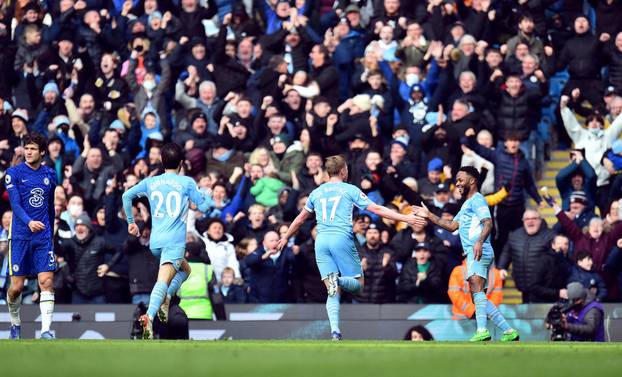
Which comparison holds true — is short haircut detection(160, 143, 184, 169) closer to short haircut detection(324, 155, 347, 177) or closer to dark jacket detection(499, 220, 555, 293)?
short haircut detection(324, 155, 347, 177)

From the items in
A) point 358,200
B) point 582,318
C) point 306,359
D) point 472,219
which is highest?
point 358,200

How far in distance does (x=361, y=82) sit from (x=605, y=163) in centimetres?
449

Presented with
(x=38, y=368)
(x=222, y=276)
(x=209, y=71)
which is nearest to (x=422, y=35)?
(x=209, y=71)

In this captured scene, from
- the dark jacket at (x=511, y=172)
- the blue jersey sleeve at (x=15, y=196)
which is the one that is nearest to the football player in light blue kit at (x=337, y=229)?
the blue jersey sleeve at (x=15, y=196)

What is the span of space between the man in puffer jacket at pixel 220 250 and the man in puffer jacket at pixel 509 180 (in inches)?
156

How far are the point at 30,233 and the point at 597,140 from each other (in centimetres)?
972

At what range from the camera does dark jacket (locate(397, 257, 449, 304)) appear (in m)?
19.4

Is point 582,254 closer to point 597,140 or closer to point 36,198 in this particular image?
point 597,140

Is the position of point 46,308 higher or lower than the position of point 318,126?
lower

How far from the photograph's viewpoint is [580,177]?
20438 millimetres

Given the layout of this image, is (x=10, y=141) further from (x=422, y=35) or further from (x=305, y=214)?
(x=305, y=214)

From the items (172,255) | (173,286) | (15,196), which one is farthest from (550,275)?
(15,196)

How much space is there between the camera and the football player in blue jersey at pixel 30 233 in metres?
15.2

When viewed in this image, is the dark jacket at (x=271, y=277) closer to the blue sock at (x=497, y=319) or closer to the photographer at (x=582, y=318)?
the photographer at (x=582, y=318)
